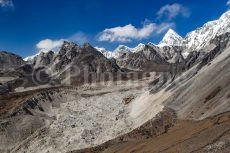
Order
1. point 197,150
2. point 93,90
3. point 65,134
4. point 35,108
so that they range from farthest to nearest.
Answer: point 93,90
point 35,108
point 65,134
point 197,150

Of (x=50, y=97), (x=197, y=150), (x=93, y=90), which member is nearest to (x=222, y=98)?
(x=197, y=150)

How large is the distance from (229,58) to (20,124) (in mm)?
46474

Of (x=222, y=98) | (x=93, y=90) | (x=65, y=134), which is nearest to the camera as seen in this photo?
(x=222, y=98)

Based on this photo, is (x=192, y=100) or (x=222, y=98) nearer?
(x=222, y=98)

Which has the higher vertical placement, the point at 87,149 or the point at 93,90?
the point at 93,90

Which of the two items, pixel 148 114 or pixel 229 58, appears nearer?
pixel 229 58

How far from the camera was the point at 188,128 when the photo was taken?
4553cm

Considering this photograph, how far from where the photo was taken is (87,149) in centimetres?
5781

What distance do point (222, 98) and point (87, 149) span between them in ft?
71.8

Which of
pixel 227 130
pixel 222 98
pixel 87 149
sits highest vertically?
pixel 222 98

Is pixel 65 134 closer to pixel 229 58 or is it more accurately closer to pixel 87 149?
pixel 87 149

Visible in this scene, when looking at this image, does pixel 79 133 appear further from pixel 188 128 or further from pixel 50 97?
pixel 50 97

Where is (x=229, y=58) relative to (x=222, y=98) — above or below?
above

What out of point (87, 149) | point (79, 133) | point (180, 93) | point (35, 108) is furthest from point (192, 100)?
point (35, 108)
